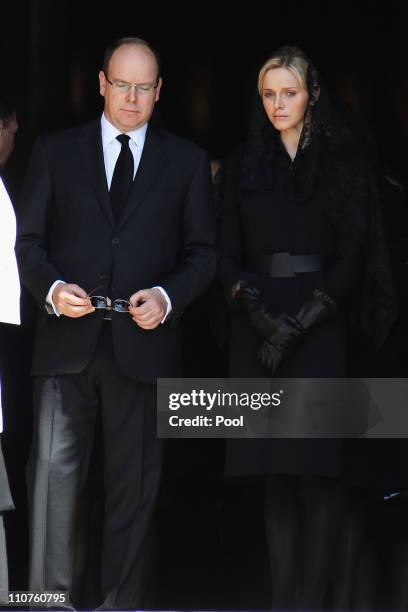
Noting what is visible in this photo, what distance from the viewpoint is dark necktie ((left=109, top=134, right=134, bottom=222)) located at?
4.45 m

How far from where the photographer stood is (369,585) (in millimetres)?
4852

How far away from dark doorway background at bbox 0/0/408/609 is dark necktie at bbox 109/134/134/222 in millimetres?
1404

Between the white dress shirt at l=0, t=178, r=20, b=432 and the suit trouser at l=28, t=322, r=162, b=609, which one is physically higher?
the white dress shirt at l=0, t=178, r=20, b=432

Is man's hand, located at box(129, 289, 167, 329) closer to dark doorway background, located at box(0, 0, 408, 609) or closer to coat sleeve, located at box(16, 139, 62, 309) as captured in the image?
coat sleeve, located at box(16, 139, 62, 309)

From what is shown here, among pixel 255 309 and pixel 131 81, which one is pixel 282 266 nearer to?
pixel 255 309

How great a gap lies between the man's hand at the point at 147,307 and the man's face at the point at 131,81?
1.85ft

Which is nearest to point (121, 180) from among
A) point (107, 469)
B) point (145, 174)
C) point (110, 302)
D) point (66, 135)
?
point (145, 174)

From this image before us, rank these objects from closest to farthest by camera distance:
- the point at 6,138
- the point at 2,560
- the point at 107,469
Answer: the point at 2,560
the point at 107,469
the point at 6,138

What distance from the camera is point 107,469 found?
4.46 metres

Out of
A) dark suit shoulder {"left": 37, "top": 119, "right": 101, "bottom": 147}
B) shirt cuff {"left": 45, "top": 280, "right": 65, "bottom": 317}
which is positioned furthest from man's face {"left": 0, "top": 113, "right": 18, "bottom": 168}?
shirt cuff {"left": 45, "top": 280, "right": 65, "bottom": 317}

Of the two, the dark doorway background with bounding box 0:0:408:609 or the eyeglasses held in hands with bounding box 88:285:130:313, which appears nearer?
the eyeglasses held in hands with bounding box 88:285:130:313

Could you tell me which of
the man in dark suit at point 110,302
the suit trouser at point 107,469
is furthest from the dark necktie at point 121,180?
the suit trouser at point 107,469

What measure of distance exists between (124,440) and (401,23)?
9.82ft

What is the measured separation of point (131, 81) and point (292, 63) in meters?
0.53
